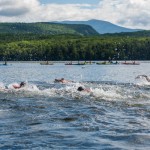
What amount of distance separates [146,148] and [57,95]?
2208 cm

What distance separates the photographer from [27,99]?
34.7 meters

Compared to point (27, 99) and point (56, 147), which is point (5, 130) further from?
point (27, 99)

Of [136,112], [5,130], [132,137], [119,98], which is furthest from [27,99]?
[132,137]

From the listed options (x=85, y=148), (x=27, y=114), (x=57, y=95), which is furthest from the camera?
(x=57, y=95)

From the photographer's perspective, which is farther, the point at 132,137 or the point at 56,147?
the point at 132,137

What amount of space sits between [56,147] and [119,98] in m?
19.4

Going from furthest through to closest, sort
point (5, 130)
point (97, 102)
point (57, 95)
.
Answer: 1. point (57, 95)
2. point (97, 102)
3. point (5, 130)

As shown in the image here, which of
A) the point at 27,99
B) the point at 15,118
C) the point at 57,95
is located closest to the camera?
the point at 15,118

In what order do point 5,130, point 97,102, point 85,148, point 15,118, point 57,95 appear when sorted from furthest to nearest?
point 57,95 < point 97,102 < point 15,118 < point 5,130 < point 85,148

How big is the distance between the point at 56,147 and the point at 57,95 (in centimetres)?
2152

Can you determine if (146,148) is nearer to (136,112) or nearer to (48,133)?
(48,133)

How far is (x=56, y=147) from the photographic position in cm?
1655

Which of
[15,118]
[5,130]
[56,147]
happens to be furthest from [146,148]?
[15,118]

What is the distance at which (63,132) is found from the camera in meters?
19.6
